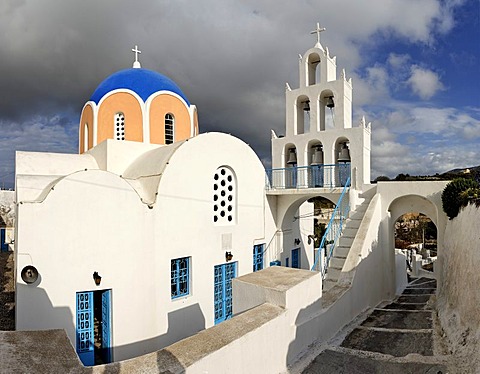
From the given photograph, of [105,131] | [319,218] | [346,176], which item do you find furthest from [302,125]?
[319,218]

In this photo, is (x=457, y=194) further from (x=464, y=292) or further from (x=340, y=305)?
(x=340, y=305)

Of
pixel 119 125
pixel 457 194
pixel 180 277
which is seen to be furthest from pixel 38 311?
pixel 457 194

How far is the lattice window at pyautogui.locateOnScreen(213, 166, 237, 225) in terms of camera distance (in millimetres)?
10852

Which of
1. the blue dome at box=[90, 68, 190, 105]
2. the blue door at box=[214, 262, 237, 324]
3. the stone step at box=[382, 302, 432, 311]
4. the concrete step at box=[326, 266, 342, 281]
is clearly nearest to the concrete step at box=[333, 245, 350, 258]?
the concrete step at box=[326, 266, 342, 281]

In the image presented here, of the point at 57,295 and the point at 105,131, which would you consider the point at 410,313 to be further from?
the point at 105,131

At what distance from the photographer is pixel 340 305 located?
6543 mm

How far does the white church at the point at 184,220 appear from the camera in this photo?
6914 mm

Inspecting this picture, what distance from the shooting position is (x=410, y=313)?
25.6ft

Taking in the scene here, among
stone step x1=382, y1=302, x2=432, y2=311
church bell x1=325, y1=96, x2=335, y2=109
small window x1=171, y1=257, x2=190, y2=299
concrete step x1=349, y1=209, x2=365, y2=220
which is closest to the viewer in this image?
stone step x1=382, y1=302, x2=432, y2=311

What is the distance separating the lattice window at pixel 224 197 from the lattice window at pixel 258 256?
1575mm

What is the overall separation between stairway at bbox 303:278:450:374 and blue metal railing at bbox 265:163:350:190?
211 inches

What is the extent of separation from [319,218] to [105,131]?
912 inches

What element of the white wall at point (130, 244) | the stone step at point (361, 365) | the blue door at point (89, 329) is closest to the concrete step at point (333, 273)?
the stone step at point (361, 365)

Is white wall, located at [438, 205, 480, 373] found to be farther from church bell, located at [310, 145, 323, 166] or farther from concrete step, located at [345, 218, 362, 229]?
church bell, located at [310, 145, 323, 166]
